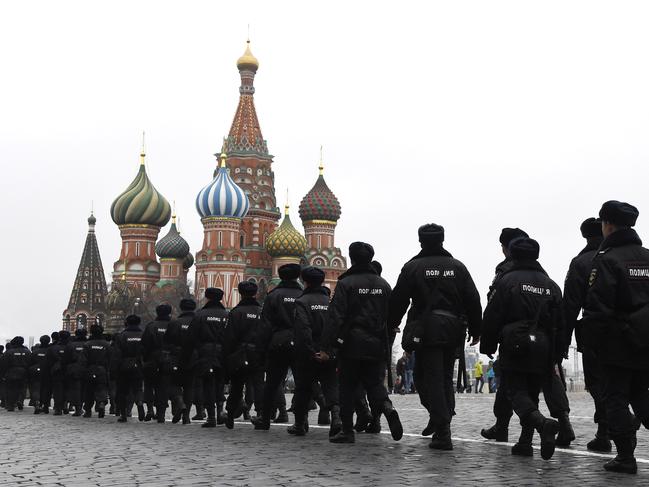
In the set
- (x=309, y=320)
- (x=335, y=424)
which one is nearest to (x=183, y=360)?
(x=309, y=320)

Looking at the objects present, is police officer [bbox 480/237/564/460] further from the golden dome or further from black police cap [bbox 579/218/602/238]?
the golden dome

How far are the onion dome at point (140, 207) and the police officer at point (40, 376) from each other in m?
72.6

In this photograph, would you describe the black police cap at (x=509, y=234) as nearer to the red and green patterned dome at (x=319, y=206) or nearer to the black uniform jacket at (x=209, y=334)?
the black uniform jacket at (x=209, y=334)

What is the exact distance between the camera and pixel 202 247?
91.2 m

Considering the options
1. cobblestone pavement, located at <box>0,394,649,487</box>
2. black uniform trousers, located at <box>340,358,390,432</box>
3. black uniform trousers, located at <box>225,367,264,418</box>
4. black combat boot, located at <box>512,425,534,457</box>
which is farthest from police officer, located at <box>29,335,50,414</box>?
black combat boot, located at <box>512,425,534,457</box>

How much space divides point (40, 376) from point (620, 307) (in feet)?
60.3

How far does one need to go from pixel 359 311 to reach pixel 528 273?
2.00m

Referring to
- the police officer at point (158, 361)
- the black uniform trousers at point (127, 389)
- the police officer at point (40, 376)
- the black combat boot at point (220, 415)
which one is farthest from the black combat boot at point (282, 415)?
the police officer at point (40, 376)

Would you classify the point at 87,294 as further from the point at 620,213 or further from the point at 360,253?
the point at 620,213

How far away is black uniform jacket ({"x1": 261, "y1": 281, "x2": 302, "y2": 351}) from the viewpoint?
1284 centimetres

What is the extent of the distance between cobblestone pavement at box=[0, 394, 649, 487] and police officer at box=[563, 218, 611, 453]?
0.88 feet

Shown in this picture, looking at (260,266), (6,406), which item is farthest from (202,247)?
(6,406)

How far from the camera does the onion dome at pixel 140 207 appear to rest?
97.6 metres

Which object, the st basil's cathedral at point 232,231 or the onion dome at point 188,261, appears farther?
the onion dome at point 188,261
